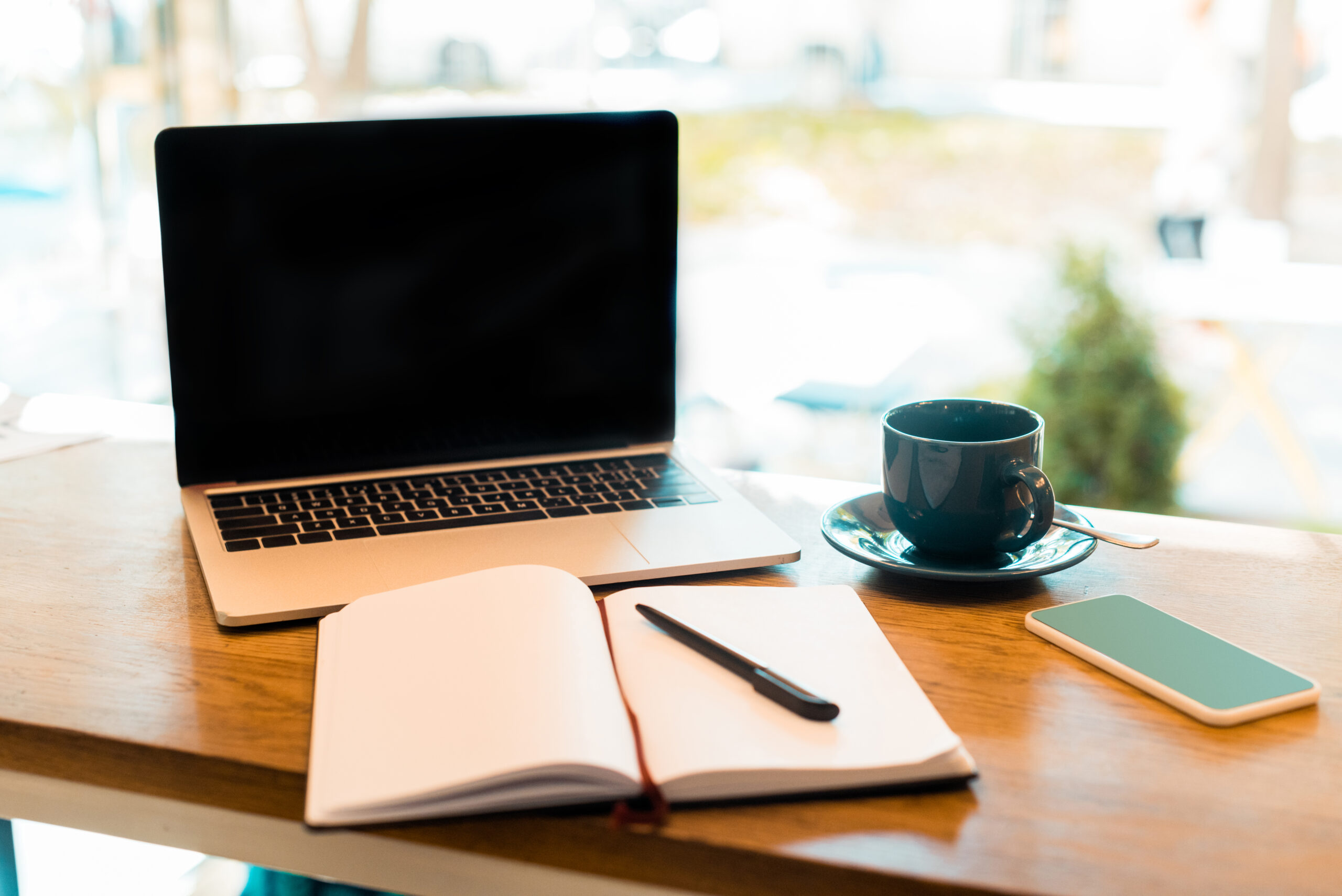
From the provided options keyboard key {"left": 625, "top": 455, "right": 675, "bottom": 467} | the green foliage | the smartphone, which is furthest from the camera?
the green foliage

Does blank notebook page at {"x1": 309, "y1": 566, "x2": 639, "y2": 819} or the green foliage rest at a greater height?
blank notebook page at {"x1": 309, "y1": 566, "x2": 639, "y2": 819}

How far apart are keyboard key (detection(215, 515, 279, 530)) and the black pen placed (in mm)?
326

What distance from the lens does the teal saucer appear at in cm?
72

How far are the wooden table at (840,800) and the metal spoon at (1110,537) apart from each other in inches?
1.3

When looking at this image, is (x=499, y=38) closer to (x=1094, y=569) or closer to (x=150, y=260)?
(x=150, y=260)

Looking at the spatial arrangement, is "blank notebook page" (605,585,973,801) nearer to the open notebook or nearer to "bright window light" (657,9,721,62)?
the open notebook

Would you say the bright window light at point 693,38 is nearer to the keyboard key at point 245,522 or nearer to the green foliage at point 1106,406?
the green foliage at point 1106,406

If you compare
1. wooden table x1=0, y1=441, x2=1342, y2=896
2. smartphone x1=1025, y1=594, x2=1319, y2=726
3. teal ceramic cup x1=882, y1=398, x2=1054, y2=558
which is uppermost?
teal ceramic cup x1=882, y1=398, x2=1054, y2=558

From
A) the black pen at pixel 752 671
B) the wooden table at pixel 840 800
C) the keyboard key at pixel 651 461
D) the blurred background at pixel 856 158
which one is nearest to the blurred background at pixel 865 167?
the blurred background at pixel 856 158

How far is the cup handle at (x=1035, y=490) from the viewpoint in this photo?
70 cm

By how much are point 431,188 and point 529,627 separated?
1.50 feet

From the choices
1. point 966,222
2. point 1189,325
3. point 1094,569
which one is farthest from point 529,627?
point 966,222

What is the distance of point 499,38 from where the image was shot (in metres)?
3.14

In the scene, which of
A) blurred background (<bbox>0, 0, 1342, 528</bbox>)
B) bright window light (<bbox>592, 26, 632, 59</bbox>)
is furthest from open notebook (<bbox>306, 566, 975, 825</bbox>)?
bright window light (<bbox>592, 26, 632, 59</bbox>)
